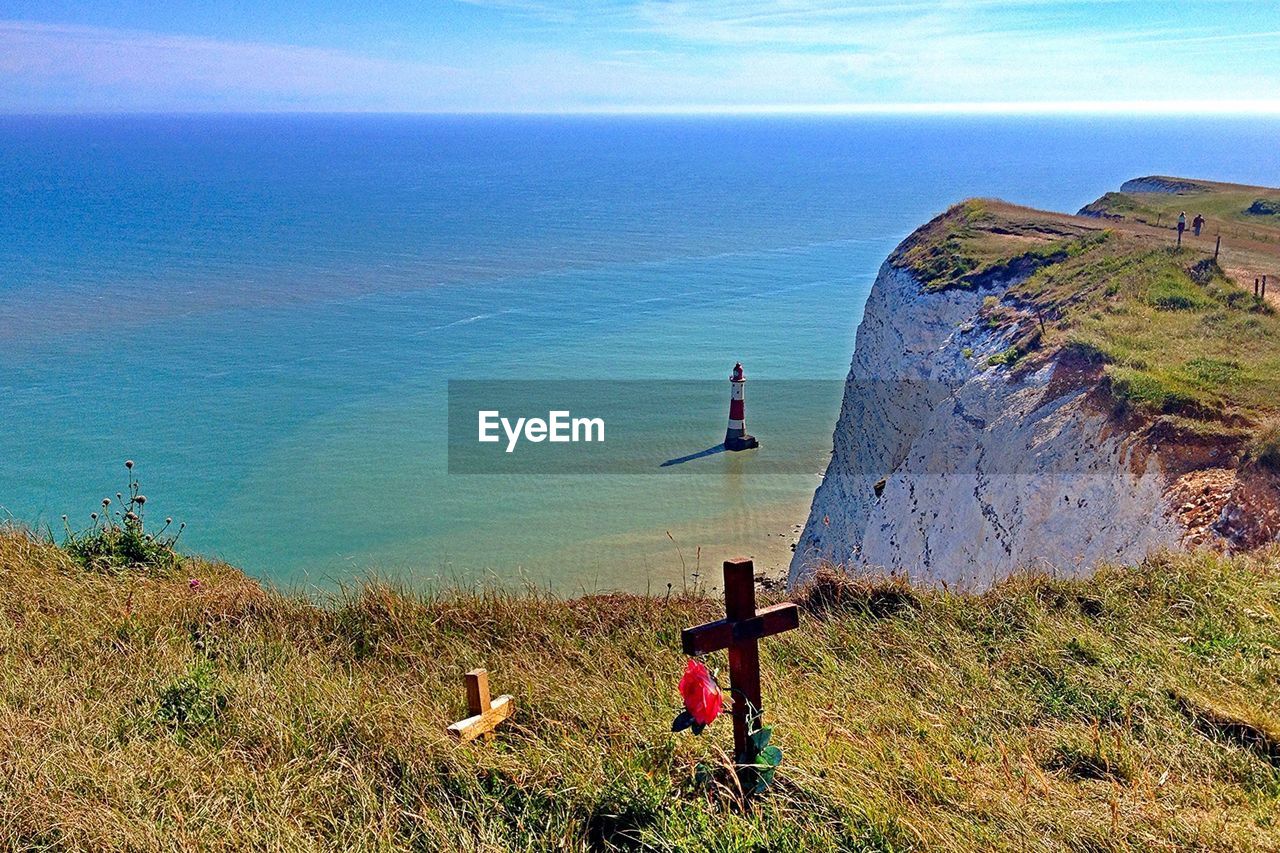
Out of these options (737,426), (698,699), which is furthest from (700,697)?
(737,426)

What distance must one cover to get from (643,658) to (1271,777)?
3.95 metres

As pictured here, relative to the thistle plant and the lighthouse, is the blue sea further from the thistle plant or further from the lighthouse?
the thistle plant

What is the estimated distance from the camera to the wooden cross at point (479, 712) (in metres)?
5.79

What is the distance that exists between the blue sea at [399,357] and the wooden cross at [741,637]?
4.92 meters

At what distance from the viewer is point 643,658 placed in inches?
293

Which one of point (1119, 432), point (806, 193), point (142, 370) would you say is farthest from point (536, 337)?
point (806, 193)

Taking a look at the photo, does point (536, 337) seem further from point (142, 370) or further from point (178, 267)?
point (178, 267)

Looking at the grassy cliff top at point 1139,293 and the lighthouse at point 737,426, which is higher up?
the grassy cliff top at point 1139,293

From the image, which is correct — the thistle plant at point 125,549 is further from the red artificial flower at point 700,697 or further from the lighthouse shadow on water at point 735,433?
the lighthouse shadow on water at point 735,433

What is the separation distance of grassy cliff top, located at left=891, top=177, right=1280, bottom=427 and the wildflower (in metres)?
10.9

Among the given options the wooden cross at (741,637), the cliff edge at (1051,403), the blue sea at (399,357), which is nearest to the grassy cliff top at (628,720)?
the wooden cross at (741,637)

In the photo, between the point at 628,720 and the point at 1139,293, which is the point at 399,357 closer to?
the point at 1139,293

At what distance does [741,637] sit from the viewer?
17.1 feet

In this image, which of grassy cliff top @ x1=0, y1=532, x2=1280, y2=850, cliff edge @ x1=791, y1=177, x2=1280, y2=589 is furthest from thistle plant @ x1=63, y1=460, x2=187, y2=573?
cliff edge @ x1=791, y1=177, x2=1280, y2=589
